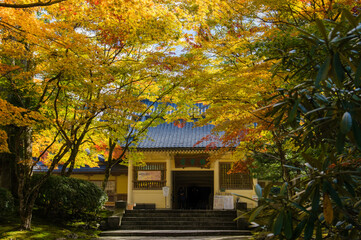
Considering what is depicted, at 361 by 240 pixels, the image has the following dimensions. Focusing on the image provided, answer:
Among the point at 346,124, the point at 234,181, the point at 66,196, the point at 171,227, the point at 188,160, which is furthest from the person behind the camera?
the point at 188,160

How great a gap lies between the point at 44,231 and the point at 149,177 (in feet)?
28.7

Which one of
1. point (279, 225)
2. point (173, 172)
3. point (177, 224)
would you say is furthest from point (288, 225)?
point (173, 172)

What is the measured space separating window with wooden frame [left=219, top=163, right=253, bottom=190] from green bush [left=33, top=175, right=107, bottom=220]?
7606 millimetres

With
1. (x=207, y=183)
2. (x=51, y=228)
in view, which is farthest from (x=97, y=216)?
(x=207, y=183)

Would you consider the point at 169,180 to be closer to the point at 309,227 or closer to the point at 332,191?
the point at 309,227

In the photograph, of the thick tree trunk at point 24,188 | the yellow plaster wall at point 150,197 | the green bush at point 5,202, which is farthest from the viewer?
the yellow plaster wall at point 150,197

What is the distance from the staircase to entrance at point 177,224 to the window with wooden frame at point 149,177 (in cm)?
352

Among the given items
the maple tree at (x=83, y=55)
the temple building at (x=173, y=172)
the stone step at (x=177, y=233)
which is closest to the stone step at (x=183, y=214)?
the temple building at (x=173, y=172)

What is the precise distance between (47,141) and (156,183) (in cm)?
673

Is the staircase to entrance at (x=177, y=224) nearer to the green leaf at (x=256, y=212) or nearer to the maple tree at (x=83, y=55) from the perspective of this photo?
the maple tree at (x=83, y=55)

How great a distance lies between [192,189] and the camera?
74.4ft

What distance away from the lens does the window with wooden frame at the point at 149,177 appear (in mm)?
18141

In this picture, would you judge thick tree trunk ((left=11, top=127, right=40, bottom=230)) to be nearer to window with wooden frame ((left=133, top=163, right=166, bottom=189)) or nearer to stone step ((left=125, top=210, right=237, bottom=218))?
stone step ((left=125, top=210, right=237, bottom=218))

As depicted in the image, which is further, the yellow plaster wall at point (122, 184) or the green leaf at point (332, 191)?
the yellow plaster wall at point (122, 184)
